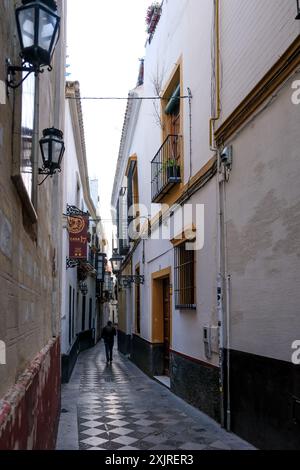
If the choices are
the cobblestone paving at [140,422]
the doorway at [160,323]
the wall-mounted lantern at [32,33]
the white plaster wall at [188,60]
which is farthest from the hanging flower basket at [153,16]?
the wall-mounted lantern at [32,33]

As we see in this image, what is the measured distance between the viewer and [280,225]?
209 inches

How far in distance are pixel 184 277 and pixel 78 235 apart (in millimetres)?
5030

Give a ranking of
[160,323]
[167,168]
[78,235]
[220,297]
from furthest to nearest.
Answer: [78,235] → [160,323] → [167,168] → [220,297]

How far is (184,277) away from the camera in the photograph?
9672 millimetres

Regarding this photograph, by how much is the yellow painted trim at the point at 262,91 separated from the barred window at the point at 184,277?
2574 millimetres

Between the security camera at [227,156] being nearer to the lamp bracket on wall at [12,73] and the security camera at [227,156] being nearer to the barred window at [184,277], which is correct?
the barred window at [184,277]

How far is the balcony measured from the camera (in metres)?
10.2

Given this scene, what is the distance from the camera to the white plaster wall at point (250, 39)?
5.46m

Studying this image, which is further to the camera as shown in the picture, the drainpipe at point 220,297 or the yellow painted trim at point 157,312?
the yellow painted trim at point 157,312

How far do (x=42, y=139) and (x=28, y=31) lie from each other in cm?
268

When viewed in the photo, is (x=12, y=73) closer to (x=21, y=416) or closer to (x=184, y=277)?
(x=21, y=416)

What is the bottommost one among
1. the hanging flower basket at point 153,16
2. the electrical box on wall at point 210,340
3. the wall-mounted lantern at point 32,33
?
the electrical box on wall at point 210,340

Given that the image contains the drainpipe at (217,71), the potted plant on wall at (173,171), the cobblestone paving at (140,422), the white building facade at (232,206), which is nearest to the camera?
the white building facade at (232,206)


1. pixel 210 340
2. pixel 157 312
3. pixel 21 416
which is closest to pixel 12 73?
pixel 21 416
